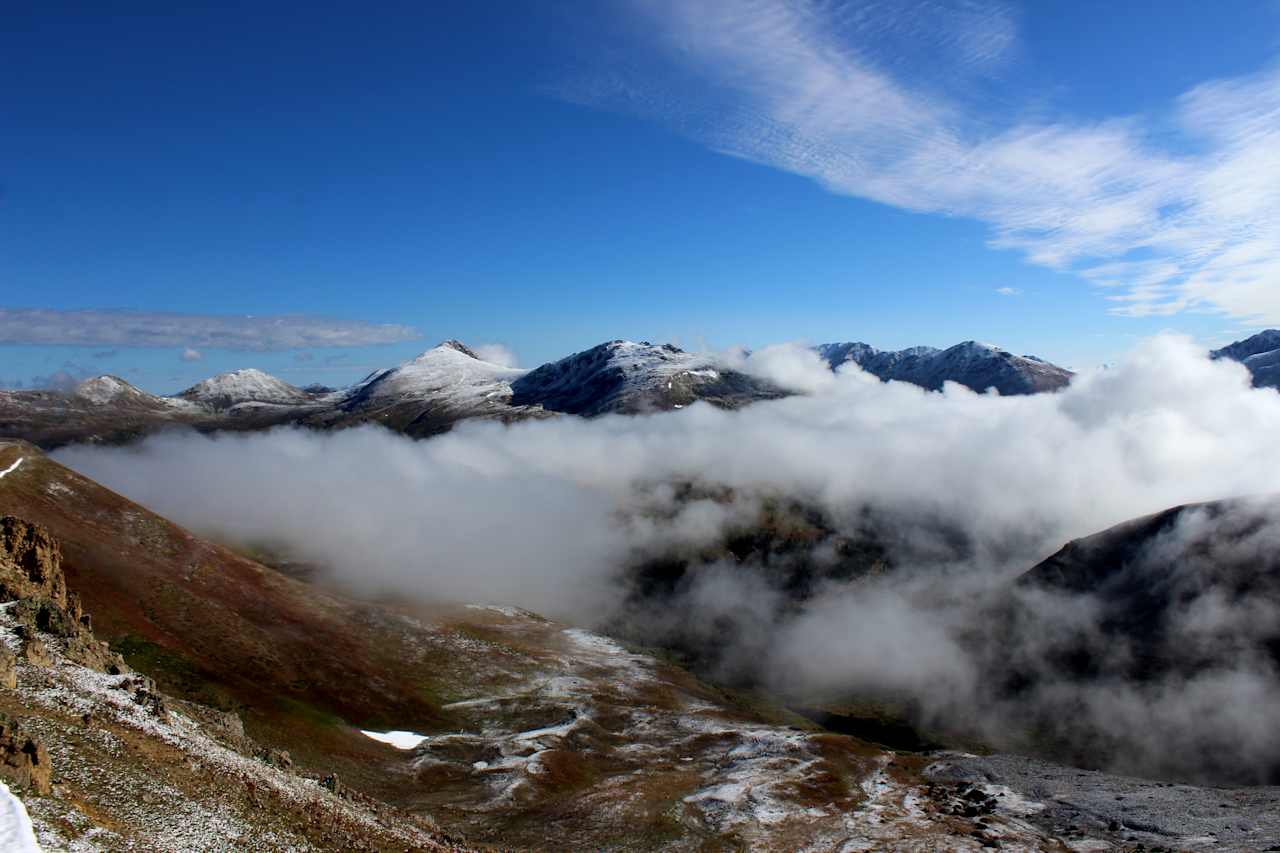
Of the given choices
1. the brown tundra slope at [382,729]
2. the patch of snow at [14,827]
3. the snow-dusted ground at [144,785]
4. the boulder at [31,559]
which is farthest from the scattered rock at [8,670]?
the boulder at [31,559]

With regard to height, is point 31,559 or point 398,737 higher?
point 31,559

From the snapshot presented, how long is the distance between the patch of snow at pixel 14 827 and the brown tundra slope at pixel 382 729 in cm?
408

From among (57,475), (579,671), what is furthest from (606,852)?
(57,475)

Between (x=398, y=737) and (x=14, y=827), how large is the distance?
Answer: 91.9 meters

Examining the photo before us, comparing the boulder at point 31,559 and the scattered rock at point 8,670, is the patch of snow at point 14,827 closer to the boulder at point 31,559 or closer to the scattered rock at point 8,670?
the scattered rock at point 8,670

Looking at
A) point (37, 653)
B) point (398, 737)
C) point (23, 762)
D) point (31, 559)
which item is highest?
point (31, 559)

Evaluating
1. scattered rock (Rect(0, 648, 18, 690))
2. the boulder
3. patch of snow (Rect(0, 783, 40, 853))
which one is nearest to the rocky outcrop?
patch of snow (Rect(0, 783, 40, 853))

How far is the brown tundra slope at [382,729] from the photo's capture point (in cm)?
4541

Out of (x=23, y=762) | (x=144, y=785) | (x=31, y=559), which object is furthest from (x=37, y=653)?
(x=31, y=559)

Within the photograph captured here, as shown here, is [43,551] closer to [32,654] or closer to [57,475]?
[32,654]

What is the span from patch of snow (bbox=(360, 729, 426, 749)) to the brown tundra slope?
2.87 metres

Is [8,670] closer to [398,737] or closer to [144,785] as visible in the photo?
[144,785]

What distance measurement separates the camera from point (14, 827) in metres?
29.3

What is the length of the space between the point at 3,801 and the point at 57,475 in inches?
5039
